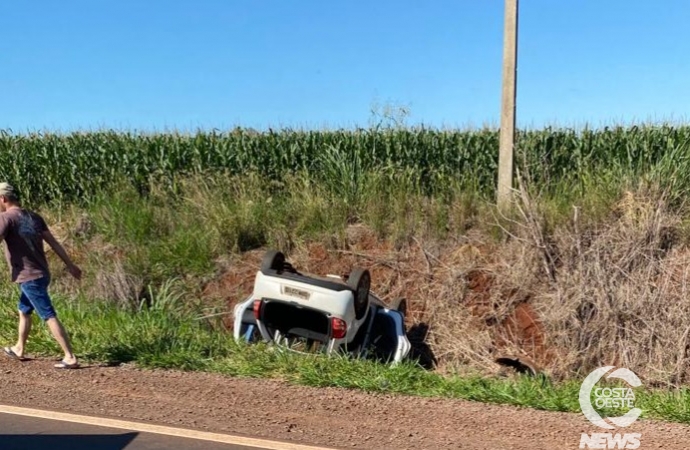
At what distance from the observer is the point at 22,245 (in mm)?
6723

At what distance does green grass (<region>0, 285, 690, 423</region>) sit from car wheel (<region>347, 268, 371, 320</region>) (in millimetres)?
610

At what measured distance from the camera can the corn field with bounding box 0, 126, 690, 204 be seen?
38.4 feet

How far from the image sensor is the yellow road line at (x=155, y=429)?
477cm

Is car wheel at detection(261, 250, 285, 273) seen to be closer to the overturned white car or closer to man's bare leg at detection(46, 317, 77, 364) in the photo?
the overturned white car

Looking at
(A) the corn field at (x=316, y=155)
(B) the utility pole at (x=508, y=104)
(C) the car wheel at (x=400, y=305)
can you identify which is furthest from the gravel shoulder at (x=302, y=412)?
(A) the corn field at (x=316, y=155)

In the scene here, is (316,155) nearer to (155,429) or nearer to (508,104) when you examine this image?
(508,104)

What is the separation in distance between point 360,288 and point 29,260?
3216mm

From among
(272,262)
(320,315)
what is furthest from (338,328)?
(272,262)

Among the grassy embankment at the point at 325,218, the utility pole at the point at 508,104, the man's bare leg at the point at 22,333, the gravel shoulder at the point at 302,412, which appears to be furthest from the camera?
the utility pole at the point at 508,104

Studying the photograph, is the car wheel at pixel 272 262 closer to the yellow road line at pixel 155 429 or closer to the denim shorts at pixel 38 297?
the denim shorts at pixel 38 297

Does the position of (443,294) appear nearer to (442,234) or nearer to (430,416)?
(442,234)

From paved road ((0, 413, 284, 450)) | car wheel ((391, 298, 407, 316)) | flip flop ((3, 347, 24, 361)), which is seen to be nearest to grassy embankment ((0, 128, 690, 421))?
flip flop ((3, 347, 24, 361))

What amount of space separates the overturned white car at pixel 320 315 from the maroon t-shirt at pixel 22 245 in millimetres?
2144

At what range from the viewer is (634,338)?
796 cm
